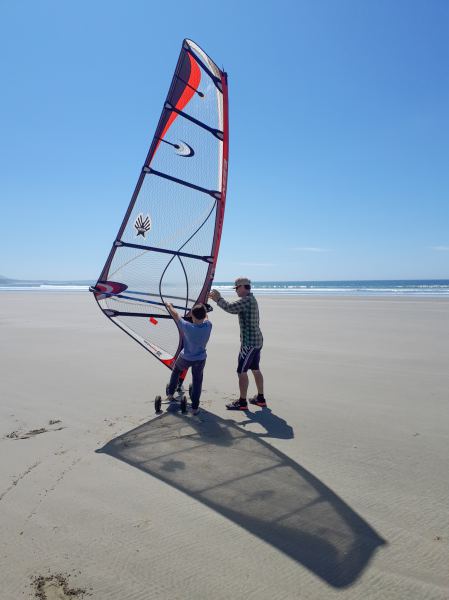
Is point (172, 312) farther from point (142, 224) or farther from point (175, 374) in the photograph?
point (142, 224)

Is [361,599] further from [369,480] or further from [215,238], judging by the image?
[215,238]

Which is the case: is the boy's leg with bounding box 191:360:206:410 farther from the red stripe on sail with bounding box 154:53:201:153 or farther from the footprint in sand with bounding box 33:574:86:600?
the footprint in sand with bounding box 33:574:86:600

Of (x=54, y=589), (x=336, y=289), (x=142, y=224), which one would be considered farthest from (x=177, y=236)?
(x=336, y=289)

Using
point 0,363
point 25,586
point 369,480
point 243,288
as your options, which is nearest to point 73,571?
point 25,586

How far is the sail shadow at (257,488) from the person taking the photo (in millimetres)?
2480

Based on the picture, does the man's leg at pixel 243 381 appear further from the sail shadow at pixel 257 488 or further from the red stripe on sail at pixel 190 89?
the red stripe on sail at pixel 190 89

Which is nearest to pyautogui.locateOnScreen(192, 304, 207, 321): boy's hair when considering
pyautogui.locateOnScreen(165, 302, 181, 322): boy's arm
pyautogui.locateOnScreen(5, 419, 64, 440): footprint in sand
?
pyautogui.locateOnScreen(165, 302, 181, 322): boy's arm

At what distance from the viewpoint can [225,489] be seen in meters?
3.17

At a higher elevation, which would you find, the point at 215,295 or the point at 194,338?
the point at 215,295

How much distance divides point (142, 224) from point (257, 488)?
312 cm

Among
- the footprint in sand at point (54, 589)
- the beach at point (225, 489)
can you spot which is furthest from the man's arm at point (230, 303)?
the footprint in sand at point (54, 589)

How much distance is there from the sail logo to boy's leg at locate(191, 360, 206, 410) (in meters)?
1.57

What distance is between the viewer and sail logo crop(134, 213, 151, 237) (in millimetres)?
5145

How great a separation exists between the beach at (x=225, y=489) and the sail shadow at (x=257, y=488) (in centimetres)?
1
